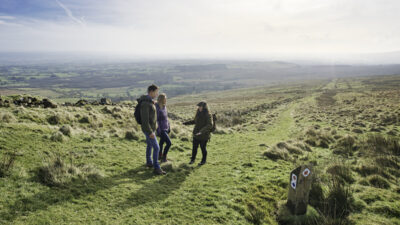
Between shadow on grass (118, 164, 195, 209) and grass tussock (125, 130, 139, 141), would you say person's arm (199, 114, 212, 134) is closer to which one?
shadow on grass (118, 164, 195, 209)

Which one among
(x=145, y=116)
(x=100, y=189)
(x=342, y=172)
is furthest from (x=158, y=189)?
(x=342, y=172)

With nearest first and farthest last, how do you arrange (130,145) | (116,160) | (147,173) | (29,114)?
(147,173) < (116,160) < (130,145) < (29,114)

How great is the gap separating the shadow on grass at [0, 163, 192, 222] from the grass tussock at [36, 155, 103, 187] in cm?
13

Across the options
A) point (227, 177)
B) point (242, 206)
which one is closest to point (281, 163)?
point (227, 177)

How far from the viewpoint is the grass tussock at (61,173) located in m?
5.06

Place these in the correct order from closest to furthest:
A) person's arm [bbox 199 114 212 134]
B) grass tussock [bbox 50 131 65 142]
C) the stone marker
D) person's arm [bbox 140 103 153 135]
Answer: the stone marker
person's arm [bbox 140 103 153 135]
person's arm [bbox 199 114 212 134]
grass tussock [bbox 50 131 65 142]

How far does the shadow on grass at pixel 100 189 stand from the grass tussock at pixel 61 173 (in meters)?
0.13

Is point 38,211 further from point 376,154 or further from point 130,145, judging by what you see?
point 376,154

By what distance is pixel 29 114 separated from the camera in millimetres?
12273

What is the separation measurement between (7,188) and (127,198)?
254cm

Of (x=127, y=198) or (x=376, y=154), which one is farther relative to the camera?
(x=376, y=154)

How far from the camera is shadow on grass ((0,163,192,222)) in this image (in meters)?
4.06

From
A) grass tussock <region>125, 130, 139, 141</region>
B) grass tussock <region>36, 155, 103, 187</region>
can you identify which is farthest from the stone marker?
grass tussock <region>125, 130, 139, 141</region>

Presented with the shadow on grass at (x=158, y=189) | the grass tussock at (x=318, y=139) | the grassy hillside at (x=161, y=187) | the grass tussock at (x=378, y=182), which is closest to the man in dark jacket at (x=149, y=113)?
the shadow on grass at (x=158, y=189)
